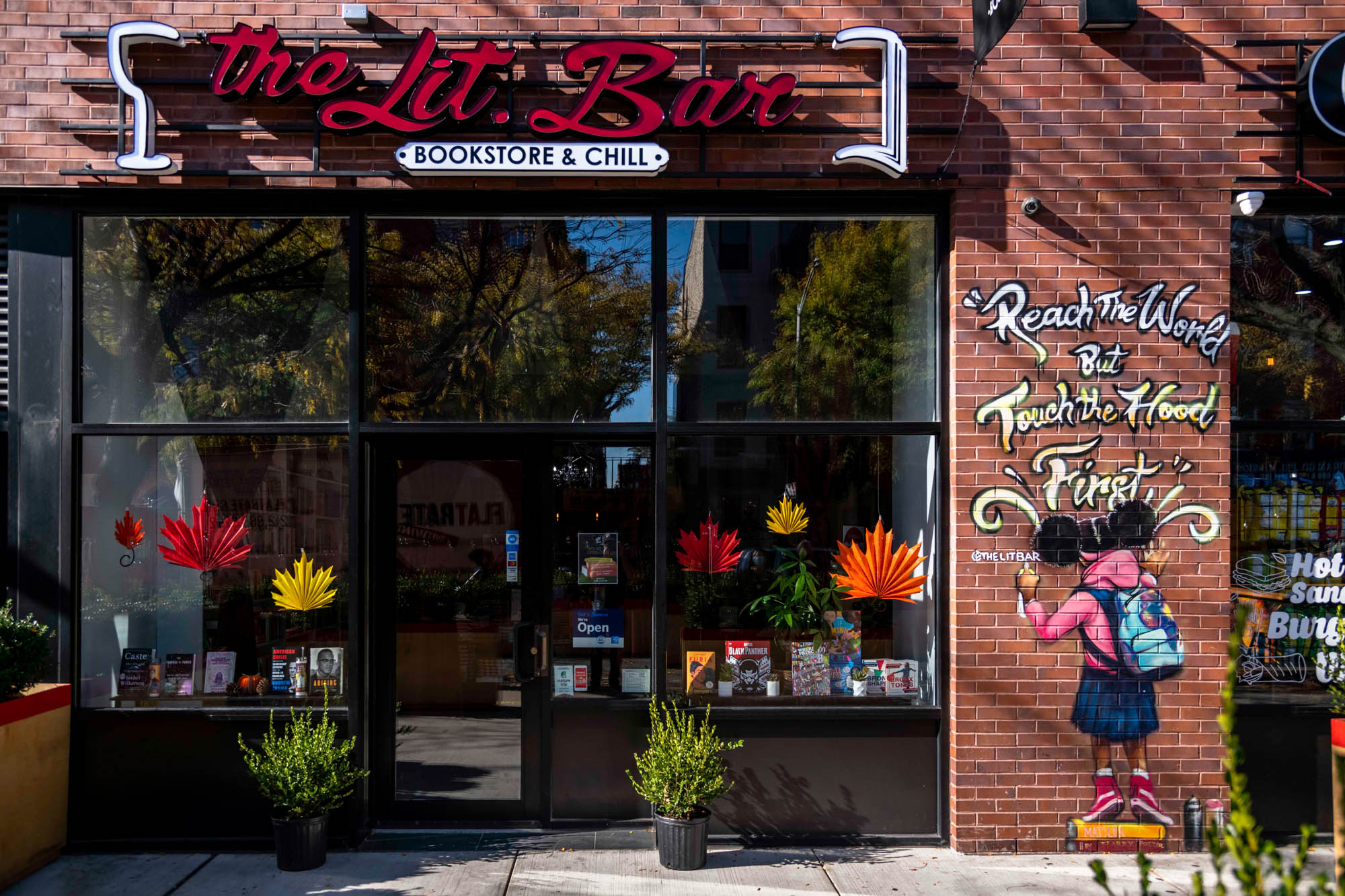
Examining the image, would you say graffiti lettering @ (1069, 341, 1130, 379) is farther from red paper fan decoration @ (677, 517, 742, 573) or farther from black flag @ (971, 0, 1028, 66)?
red paper fan decoration @ (677, 517, 742, 573)

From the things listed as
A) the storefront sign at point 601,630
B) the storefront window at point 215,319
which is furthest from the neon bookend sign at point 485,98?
the storefront sign at point 601,630

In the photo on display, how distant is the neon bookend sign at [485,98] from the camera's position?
556cm

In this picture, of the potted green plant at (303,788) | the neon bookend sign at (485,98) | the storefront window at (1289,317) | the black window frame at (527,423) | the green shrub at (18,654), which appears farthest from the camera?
the storefront window at (1289,317)

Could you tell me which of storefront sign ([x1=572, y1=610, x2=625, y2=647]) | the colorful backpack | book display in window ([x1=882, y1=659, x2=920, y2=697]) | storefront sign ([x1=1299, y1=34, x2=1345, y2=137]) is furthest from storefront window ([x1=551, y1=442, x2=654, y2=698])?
storefront sign ([x1=1299, y1=34, x2=1345, y2=137])

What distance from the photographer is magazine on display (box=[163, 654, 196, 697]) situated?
6.01m

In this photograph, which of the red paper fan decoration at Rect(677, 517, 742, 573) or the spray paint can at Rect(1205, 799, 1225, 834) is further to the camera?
the red paper fan decoration at Rect(677, 517, 742, 573)

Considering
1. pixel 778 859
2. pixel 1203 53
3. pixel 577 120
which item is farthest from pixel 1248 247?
pixel 778 859

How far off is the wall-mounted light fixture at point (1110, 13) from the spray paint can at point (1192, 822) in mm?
4771

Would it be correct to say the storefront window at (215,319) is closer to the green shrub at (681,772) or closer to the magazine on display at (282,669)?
the magazine on display at (282,669)

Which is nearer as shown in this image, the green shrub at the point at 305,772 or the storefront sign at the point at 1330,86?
the green shrub at the point at 305,772

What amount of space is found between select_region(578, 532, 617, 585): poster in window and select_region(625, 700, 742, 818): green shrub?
1.02m

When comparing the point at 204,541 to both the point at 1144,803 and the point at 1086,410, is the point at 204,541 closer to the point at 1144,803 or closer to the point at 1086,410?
the point at 1086,410

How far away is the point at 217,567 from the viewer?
6.06 metres

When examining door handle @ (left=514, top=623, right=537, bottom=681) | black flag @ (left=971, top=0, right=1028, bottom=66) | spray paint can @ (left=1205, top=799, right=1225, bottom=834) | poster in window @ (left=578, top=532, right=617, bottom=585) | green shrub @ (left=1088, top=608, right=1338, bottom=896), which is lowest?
spray paint can @ (left=1205, top=799, right=1225, bottom=834)
